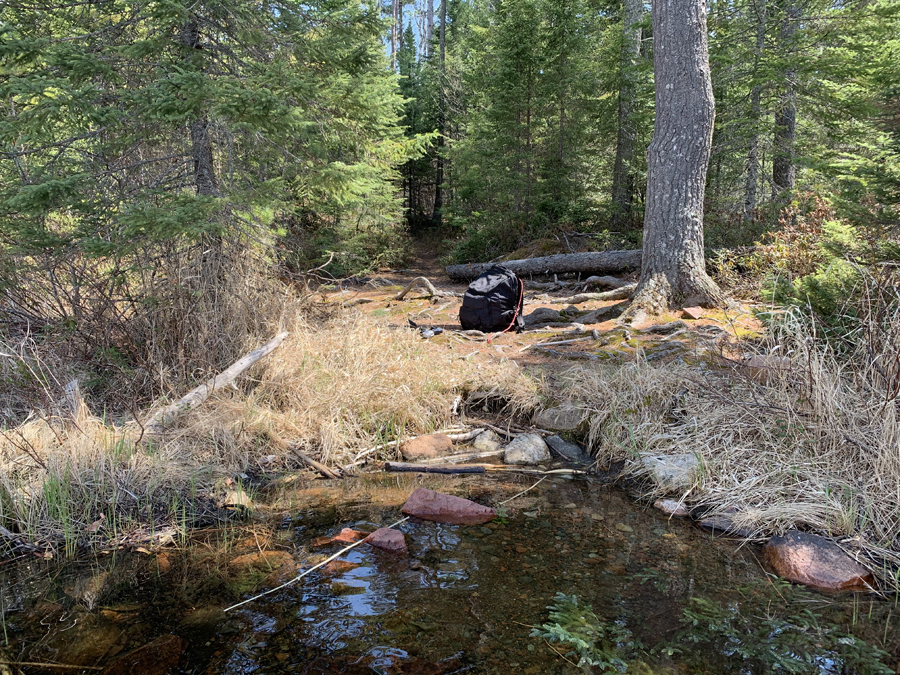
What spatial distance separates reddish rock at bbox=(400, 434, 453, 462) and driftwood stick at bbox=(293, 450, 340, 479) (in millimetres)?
683

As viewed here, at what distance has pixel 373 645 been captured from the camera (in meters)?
2.56

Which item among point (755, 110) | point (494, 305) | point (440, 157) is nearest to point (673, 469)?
point (494, 305)

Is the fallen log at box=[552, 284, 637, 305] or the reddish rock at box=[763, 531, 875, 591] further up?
the fallen log at box=[552, 284, 637, 305]

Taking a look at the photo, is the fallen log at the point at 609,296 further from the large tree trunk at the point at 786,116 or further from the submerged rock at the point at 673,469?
the submerged rock at the point at 673,469

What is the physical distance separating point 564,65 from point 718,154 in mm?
4446

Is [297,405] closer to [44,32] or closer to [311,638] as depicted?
[311,638]

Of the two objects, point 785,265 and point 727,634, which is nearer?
point 727,634

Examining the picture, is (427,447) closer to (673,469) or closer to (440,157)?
(673,469)

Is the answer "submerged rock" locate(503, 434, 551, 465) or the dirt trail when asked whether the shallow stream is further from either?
the dirt trail

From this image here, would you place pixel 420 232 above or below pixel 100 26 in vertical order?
below

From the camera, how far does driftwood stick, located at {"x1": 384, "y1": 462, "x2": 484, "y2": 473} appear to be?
15.3ft

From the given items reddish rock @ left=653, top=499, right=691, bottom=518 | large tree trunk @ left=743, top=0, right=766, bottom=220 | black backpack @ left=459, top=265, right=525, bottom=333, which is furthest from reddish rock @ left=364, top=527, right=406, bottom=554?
large tree trunk @ left=743, top=0, right=766, bottom=220

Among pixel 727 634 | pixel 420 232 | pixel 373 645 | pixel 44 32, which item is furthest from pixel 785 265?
pixel 420 232

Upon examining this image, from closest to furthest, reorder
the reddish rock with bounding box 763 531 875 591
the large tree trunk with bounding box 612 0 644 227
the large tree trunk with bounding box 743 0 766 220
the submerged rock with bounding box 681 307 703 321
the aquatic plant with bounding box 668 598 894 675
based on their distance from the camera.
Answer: the aquatic plant with bounding box 668 598 894 675 → the reddish rock with bounding box 763 531 875 591 → the submerged rock with bounding box 681 307 703 321 → the large tree trunk with bounding box 743 0 766 220 → the large tree trunk with bounding box 612 0 644 227
